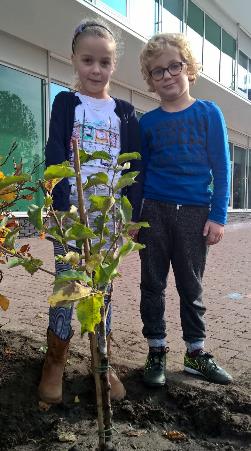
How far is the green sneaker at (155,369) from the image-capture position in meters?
2.54

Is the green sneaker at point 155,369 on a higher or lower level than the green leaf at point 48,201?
lower

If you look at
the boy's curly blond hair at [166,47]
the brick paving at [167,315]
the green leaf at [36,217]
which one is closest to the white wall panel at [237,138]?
the brick paving at [167,315]

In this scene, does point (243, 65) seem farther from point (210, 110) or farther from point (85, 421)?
point (85, 421)

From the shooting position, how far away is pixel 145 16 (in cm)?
1191

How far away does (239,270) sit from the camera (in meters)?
7.13

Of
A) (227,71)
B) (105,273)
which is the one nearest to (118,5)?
(227,71)

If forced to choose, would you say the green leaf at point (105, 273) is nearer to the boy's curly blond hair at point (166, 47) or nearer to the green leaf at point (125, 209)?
the green leaf at point (125, 209)

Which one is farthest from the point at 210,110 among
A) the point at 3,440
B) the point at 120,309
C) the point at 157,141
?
the point at 120,309

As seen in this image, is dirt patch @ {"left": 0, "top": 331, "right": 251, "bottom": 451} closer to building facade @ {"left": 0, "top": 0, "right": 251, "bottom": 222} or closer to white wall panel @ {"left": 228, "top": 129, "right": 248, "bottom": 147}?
building facade @ {"left": 0, "top": 0, "right": 251, "bottom": 222}

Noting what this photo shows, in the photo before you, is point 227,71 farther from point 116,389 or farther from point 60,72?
point 116,389

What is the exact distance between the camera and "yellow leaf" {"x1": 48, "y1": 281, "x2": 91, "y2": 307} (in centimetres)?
A: 131

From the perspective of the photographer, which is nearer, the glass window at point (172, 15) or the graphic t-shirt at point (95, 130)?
the graphic t-shirt at point (95, 130)

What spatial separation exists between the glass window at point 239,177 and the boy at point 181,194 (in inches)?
705

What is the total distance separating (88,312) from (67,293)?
3.0 inches
